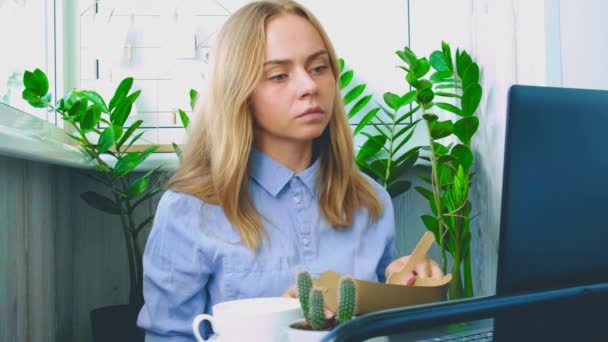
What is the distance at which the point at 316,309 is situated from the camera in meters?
0.61

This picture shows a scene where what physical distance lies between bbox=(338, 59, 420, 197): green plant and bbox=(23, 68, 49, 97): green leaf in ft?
2.74

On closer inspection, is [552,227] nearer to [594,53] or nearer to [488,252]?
[594,53]

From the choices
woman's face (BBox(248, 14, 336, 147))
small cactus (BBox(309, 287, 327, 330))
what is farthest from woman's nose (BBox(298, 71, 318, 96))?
small cactus (BBox(309, 287, 327, 330))

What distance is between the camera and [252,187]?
143 centimetres

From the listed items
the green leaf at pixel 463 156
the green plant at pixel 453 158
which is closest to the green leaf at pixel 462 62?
the green plant at pixel 453 158

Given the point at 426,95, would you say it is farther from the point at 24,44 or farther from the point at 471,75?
the point at 24,44

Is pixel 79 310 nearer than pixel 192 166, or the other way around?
pixel 192 166

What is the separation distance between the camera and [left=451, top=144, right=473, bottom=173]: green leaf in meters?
1.91

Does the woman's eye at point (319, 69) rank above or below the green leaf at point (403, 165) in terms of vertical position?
above

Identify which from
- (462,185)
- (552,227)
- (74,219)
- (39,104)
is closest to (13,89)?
(39,104)

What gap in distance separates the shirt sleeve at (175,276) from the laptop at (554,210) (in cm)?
87

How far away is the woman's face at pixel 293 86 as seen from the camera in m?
1.35

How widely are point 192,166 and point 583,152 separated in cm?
106

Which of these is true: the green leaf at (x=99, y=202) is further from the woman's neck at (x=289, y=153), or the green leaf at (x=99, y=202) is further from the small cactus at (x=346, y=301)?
the small cactus at (x=346, y=301)
